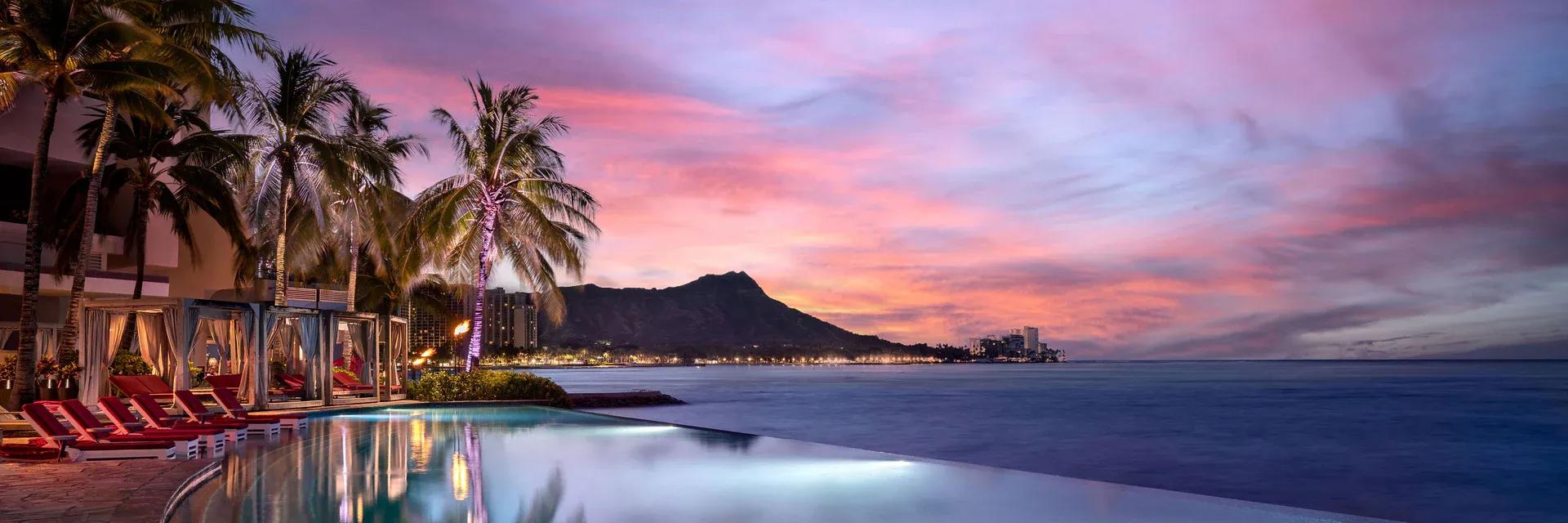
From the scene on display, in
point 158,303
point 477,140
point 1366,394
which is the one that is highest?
point 477,140

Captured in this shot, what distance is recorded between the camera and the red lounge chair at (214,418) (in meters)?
12.9

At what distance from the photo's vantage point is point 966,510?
8.31 metres

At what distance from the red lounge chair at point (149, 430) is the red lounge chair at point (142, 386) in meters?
7.43

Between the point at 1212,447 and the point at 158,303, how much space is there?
23.8 metres

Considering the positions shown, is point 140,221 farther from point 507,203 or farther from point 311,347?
point 507,203

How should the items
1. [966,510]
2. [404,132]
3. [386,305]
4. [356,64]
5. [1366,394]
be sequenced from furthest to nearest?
[1366,394]
[386,305]
[404,132]
[356,64]
[966,510]

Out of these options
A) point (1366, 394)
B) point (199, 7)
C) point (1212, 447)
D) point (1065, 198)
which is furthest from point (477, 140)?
point (1366, 394)

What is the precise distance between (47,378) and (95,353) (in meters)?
0.80

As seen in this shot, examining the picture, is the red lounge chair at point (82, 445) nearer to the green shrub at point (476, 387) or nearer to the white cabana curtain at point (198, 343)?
the white cabana curtain at point (198, 343)

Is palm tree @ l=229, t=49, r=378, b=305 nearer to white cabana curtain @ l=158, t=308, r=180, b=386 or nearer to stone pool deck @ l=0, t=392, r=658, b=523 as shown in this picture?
white cabana curtain @ l=158, t=308, r=180, b=386

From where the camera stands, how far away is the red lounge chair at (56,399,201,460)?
33.0 feet

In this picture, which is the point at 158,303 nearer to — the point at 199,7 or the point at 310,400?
the point at 310,400

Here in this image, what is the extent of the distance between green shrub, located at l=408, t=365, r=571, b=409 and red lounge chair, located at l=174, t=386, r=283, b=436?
8.31m

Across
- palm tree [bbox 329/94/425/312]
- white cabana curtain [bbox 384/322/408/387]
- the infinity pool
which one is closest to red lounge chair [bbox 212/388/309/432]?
the infinity pool
